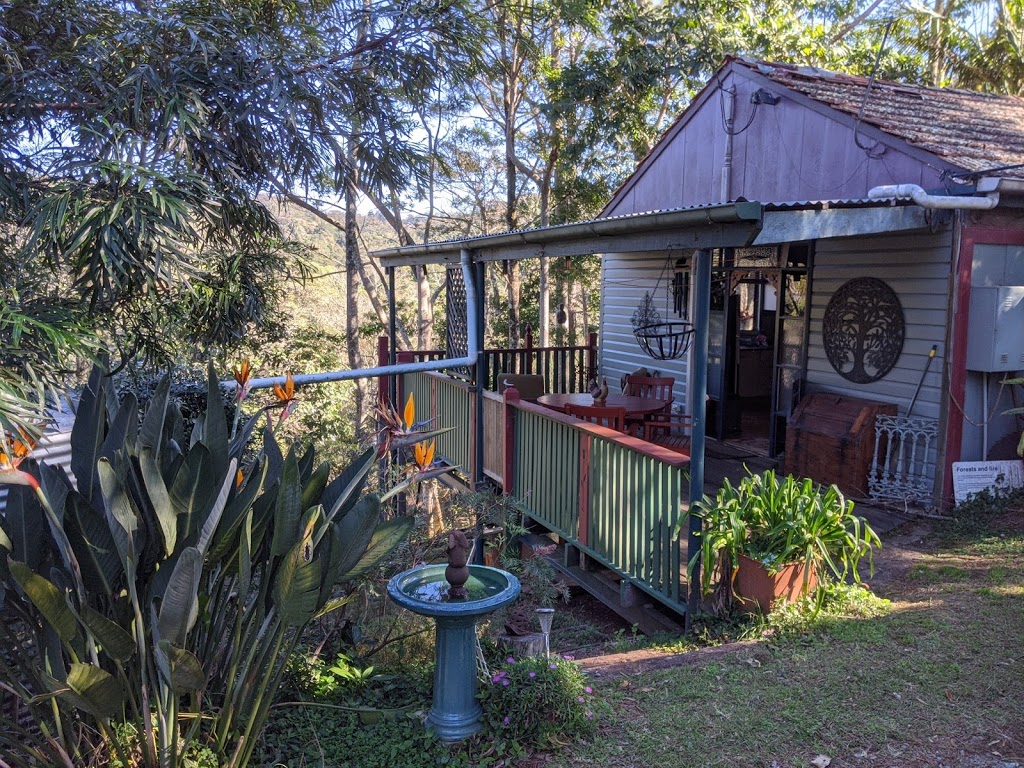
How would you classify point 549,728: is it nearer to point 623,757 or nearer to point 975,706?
point 623,757

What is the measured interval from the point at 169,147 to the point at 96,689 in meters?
6.73

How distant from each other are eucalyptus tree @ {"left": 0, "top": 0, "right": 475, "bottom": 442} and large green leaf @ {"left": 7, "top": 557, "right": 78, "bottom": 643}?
5.61ft

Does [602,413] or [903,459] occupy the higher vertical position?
[602,413]

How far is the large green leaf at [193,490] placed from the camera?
2660 mm

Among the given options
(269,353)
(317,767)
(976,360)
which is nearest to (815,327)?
(976,360)

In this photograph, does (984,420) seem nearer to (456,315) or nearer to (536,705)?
(536,705)

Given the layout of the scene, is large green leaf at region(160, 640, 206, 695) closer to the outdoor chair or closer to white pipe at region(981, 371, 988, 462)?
white pipe at region(981, 371, 988, 462)

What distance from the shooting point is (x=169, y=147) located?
7.82 m

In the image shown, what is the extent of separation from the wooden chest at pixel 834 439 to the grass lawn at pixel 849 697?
84.5 inches

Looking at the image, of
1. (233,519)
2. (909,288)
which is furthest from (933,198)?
(233,519)

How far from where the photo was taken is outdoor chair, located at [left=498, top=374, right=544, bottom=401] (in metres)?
9.10

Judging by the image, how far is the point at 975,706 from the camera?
3467 mm

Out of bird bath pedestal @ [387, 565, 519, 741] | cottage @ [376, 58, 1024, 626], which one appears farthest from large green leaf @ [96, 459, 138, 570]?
cottage @ [376, 58, 1024, 626]

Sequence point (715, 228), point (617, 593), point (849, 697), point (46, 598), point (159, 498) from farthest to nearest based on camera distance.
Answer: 1. point (617, 593)
2. point (715, 228)
3. point (849, 697)
4. point (159, 498)
5. point (46, 598)
